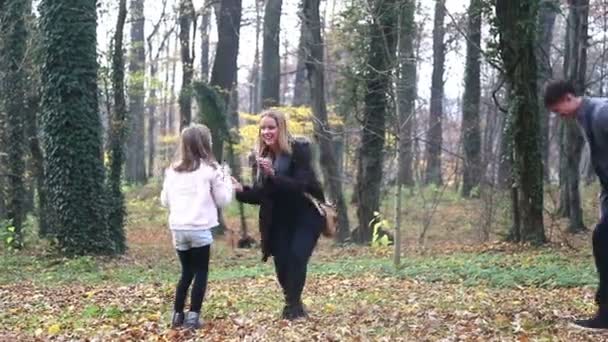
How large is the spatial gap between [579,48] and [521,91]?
4.46 m

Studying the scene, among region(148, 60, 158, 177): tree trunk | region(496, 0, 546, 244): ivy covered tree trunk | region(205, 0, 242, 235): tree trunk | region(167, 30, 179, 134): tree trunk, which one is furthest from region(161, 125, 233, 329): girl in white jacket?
region(167, 30, 179, 134): tree trunk

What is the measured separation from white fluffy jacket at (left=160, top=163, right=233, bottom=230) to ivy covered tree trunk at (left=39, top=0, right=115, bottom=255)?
10.4m

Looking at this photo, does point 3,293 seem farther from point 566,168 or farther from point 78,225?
point 566,168

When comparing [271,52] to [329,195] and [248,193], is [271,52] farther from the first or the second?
[248,193]

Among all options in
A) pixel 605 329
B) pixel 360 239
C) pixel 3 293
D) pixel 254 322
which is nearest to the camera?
pixel 605 329

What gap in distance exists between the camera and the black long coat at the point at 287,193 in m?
7.12

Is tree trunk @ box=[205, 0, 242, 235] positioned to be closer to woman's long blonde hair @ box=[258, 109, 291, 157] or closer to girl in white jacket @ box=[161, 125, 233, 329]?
girl in white jacket @ box=[161, 125, 233, 329]

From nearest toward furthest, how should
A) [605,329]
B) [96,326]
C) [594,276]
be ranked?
[605,329], [96,326], [594,276]

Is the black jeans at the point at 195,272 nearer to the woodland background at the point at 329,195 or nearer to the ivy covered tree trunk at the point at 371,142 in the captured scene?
the woodland background at the point at 329,195

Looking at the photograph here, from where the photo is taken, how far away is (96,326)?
8.38 m

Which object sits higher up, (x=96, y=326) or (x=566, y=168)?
(x=566, y=168)

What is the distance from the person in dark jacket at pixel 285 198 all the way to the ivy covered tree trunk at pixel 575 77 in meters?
Answer: 12.1

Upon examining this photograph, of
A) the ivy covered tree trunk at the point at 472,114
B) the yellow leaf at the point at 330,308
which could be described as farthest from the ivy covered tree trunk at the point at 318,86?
the yellow leaf at the point at 330,308

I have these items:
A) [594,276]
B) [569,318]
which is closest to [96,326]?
[569,318]
